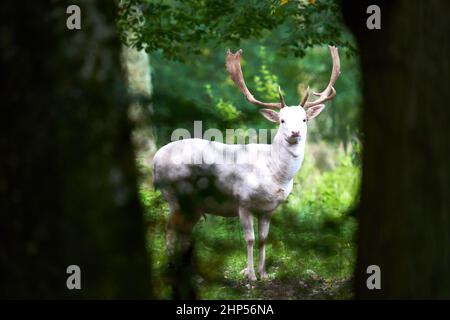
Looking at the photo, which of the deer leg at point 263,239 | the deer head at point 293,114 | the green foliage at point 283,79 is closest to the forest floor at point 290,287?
the deer leg at point 263,239

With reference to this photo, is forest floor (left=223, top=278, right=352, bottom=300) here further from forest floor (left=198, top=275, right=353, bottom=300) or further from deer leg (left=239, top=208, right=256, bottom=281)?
deer leg (left=239, top=208, right=256, bottom=281)

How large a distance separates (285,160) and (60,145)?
5.37m

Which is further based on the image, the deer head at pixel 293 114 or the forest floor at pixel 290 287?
the deer head at pixel 293 114

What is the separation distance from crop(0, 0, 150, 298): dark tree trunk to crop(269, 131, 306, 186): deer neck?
5.21 metres

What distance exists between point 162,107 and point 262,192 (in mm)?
4653

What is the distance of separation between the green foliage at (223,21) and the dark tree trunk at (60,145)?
6.28 m

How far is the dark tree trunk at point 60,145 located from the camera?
340 cm

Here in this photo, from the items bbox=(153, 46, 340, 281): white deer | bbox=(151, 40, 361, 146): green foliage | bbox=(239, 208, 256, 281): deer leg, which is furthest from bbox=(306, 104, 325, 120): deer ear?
bbox=(151, 40, 361, 146): green foliage

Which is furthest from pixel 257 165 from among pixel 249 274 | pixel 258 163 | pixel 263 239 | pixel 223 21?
pixel 223 21

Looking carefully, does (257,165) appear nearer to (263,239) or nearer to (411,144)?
(263,239)

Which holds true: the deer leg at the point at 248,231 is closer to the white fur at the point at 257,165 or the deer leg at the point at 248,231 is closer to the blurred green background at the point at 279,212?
the white fur at the point at 257,165

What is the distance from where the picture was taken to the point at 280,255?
721 centimetres
